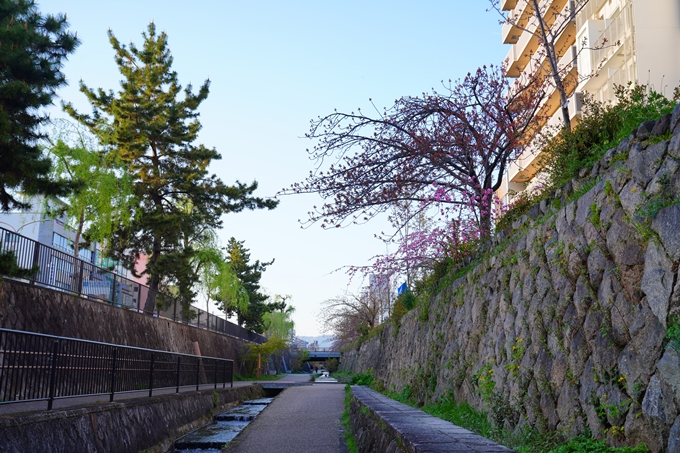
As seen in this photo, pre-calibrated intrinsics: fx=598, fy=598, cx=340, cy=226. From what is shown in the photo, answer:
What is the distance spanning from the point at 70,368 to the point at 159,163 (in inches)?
878

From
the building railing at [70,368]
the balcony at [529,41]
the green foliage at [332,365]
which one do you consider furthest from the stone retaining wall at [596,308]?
the green foliage at [332,365]

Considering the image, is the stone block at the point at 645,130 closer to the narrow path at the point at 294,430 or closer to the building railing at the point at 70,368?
the building railing at the point at 70,368

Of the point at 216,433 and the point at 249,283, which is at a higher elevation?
the point at 249,283

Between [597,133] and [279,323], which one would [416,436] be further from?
[279,323]

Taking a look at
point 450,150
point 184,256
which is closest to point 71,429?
point 450,150

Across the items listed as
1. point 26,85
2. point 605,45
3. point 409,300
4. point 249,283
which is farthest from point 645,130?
point 249,283

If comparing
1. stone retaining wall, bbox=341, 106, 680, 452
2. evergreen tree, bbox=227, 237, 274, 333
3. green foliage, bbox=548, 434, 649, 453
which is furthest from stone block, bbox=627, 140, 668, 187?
evergreen tree, bbox=227, 237, 274, 333

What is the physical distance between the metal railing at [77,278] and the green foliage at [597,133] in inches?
344

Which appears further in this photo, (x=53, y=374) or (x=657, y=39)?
(x=657, y=39)

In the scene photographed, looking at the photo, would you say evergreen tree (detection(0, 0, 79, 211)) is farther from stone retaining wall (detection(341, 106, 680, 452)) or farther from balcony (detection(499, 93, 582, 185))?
balcony (detection(499, 93, 582, 185))

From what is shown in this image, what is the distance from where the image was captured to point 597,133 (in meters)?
7.27

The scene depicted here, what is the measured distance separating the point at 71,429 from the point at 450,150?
9508mm

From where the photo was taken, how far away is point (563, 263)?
624 centimetres

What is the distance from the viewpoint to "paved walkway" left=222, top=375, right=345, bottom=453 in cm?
1023
